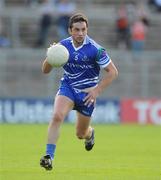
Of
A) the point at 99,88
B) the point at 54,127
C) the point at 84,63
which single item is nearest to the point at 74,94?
the point at 84,63

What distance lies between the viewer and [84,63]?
13055mm

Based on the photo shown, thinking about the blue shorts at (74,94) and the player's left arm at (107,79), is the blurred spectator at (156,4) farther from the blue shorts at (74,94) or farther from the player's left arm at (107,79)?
the player's left arm at (107,79)

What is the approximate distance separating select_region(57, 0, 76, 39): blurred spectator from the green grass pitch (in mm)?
5083

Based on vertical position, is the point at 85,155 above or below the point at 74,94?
below

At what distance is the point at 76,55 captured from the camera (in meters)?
13.0

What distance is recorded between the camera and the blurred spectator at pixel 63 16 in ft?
94.1

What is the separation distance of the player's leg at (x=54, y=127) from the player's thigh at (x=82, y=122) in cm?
88

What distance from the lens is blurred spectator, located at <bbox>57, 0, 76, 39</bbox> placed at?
94.1 feet

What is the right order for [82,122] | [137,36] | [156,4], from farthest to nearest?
[156,4], [137,36], [82,122]

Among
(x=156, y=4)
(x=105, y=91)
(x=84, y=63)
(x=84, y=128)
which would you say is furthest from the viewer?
(x=156, y=4)

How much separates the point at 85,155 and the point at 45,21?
13573 millimetres

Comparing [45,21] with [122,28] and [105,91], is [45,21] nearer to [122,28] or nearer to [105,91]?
[122,28]

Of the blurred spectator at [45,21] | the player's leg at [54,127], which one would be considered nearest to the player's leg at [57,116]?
the player's leg at [54,127]

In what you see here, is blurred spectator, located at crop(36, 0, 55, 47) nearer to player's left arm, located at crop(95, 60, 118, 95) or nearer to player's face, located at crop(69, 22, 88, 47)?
player's face, located at crop(69, 22, 88, 47)
